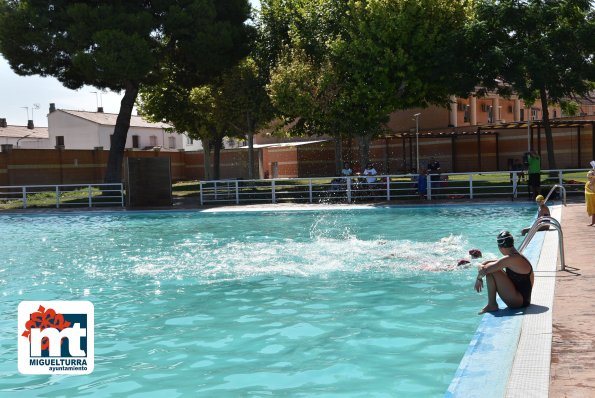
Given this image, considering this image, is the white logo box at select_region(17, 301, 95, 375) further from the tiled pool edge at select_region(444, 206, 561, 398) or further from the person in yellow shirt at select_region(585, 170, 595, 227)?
the person in yellow shirt at select_region(585, 170, 595, 227)

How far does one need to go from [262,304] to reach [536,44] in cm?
2440

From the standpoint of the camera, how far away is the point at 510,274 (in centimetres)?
741

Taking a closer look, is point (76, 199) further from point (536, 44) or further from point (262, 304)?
point (262, 304)

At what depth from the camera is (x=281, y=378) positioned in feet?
20.8

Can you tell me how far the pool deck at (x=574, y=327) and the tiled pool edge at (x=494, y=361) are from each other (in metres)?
0.13

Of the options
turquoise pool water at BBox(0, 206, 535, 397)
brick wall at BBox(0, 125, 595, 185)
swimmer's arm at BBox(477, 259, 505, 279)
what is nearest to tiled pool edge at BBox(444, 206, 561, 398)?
turquoise pool water at BBox(0, 206, 535, 397)

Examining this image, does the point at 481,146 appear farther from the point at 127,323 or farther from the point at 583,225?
the point at 127,323

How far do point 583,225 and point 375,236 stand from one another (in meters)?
5.05

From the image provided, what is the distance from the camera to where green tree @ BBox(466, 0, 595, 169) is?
2822 cm

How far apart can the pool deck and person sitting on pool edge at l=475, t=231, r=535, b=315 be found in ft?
1.32

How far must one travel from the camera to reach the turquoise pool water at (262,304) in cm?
638

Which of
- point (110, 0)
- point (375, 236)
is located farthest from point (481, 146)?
point (375, 236)

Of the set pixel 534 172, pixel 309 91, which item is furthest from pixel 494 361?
pixel 309 91

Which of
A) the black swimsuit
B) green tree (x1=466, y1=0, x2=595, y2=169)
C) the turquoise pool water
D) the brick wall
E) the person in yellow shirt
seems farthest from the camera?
the brick wall
